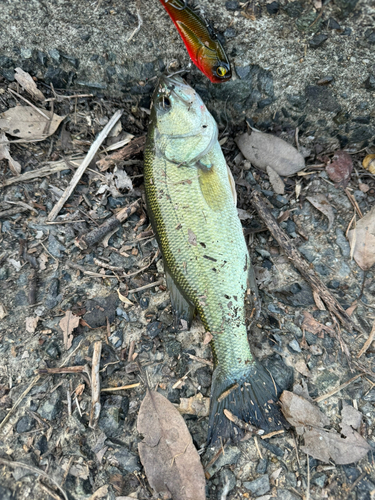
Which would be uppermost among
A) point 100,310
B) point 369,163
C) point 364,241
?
point 369,163

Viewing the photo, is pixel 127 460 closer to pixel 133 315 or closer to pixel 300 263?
pixel 133 315

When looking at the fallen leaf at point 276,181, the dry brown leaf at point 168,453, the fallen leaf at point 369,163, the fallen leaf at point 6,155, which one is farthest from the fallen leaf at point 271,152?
the dry brown leaf at point 168,453

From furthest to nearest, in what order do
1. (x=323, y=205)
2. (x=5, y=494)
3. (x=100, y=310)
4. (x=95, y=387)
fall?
(x=323, y=205)
(x=100, y=310)
(x=95, y=387)
(x=5, y=494)

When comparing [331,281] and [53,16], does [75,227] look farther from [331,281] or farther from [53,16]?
[331,281]

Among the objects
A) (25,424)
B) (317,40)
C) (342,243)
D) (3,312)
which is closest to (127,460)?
(25,424)

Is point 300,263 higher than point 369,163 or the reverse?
the reverse

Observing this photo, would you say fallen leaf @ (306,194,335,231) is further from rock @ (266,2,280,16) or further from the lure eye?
rock @ (266,2,280,16)

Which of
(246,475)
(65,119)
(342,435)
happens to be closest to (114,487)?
(246,475)
